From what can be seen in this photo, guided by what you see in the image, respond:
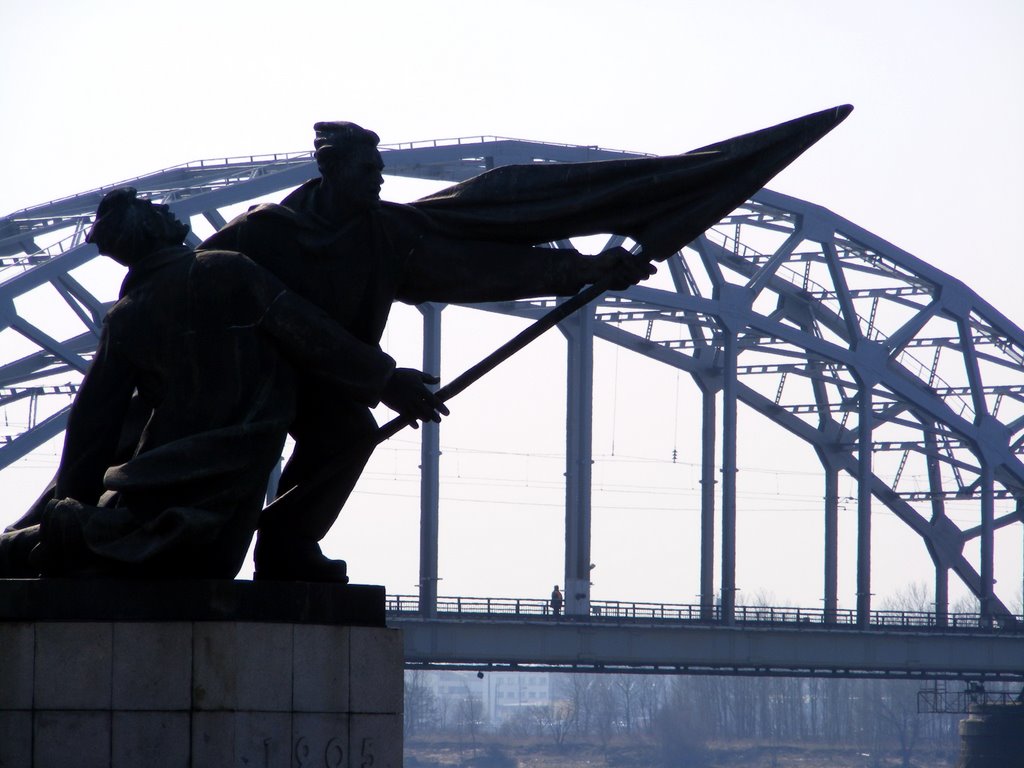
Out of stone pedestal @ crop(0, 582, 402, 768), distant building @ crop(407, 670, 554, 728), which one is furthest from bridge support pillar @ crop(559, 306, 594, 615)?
distant building @ crop(407, 670, 554, 728)

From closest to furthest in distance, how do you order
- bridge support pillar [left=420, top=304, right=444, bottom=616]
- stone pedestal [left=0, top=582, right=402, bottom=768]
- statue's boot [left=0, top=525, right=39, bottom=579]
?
stone pedestal [left=0, top=582, right=402, bottom=768] → statue's boot [left=0, top=525, right=39, bottom=579] → bridge support pillar [left=420, top=304, right=444, bottom=616]

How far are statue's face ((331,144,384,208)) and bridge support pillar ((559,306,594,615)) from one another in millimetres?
34960

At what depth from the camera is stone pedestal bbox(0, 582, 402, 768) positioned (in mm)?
6254

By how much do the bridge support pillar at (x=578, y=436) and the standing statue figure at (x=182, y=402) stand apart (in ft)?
115

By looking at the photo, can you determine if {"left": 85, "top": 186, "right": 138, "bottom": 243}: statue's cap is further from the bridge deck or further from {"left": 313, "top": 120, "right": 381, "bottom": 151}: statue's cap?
the bridge deck

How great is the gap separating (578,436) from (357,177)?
35853 mm

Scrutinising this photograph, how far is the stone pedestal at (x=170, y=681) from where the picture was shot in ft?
20.5

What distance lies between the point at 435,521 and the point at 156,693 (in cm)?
3393

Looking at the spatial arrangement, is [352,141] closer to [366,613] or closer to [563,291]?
[563,291]

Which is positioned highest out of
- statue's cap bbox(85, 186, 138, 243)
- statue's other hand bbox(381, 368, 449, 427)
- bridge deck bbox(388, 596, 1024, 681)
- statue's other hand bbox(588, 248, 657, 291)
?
statue's cap bbox(85, 186, 138, 243)

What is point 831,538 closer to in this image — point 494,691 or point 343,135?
point 343,135

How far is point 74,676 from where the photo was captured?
633cm

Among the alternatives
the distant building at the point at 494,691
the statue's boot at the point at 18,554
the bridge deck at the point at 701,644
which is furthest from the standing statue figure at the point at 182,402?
the distant building at the point at 494,691

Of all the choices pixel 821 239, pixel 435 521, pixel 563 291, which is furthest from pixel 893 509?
pixel 563 291
